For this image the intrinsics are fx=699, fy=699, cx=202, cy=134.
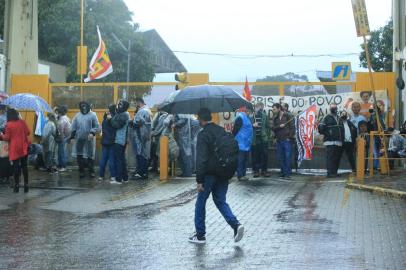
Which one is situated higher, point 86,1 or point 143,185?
point 86,1

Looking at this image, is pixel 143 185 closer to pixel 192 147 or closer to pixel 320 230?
pixel 192 147

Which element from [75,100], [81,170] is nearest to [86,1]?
[75,100]

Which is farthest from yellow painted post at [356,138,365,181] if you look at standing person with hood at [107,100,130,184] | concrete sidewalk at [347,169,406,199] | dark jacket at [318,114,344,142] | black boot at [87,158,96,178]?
black boot at [87,158,96,178]

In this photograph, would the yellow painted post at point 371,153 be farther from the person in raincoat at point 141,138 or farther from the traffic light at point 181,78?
the person in raincoat at point 141,138

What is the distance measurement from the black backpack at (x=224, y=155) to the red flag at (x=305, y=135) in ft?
28.8

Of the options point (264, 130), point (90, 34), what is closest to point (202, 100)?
point (264, 130)

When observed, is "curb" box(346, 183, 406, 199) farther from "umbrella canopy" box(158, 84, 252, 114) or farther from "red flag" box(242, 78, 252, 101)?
"red flag" box(242, 78, 252, 101)

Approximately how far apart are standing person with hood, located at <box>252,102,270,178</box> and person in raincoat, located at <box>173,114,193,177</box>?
1.55m

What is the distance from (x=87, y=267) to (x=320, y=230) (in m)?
3.53

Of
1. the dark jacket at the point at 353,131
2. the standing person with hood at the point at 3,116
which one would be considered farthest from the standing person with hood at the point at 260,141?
the standing person with hood at the point at 3,116

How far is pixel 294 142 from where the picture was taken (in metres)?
17.2

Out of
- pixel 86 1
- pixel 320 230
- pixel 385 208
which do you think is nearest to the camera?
pixel 320 230

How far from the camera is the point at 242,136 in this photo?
15.8 m

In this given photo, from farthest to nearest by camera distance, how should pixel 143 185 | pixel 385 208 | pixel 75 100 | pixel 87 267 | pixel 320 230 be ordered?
pixel 75 100, pixel 143 185, pixel 385 208, pixel 320 230, pixel 87 267
